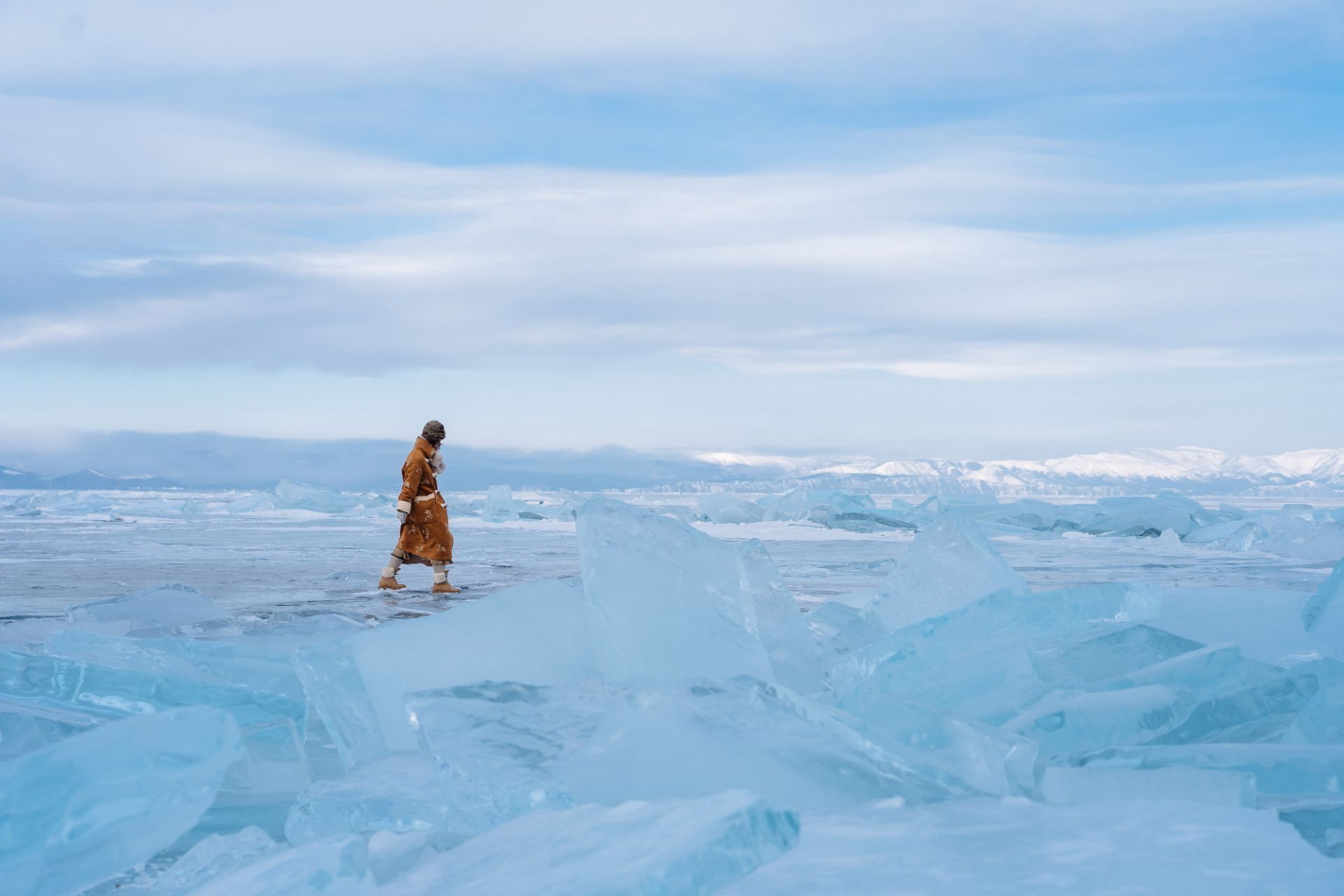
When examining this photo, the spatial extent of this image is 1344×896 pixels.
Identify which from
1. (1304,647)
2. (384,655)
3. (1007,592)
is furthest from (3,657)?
(1304,647)

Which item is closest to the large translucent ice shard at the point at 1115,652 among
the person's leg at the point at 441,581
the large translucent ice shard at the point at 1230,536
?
the person's leg at the point at 441,581

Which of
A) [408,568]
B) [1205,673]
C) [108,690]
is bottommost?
[408,568]

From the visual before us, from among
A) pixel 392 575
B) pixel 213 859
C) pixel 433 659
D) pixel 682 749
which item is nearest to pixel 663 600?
pixel 433 659

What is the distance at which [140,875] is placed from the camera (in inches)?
78.6

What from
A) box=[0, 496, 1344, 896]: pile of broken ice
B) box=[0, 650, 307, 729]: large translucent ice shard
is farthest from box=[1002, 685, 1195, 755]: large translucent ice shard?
box=[0, 650, 307, 729]: large translucent ice shard

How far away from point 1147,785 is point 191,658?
8.30 feet

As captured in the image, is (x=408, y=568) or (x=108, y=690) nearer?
(x=108, y=690)

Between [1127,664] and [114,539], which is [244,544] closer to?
[114,539]

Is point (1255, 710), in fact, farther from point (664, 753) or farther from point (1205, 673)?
point (664, 753)

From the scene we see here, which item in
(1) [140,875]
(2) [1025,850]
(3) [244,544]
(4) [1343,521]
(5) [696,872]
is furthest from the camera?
(3) [244,544]

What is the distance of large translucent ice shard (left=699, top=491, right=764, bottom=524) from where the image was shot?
2002 cm

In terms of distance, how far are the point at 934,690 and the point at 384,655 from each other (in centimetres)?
141

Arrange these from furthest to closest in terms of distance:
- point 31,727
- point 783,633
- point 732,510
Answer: point 732,510, point 783,633, point 31,727

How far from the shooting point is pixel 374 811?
200 cm
